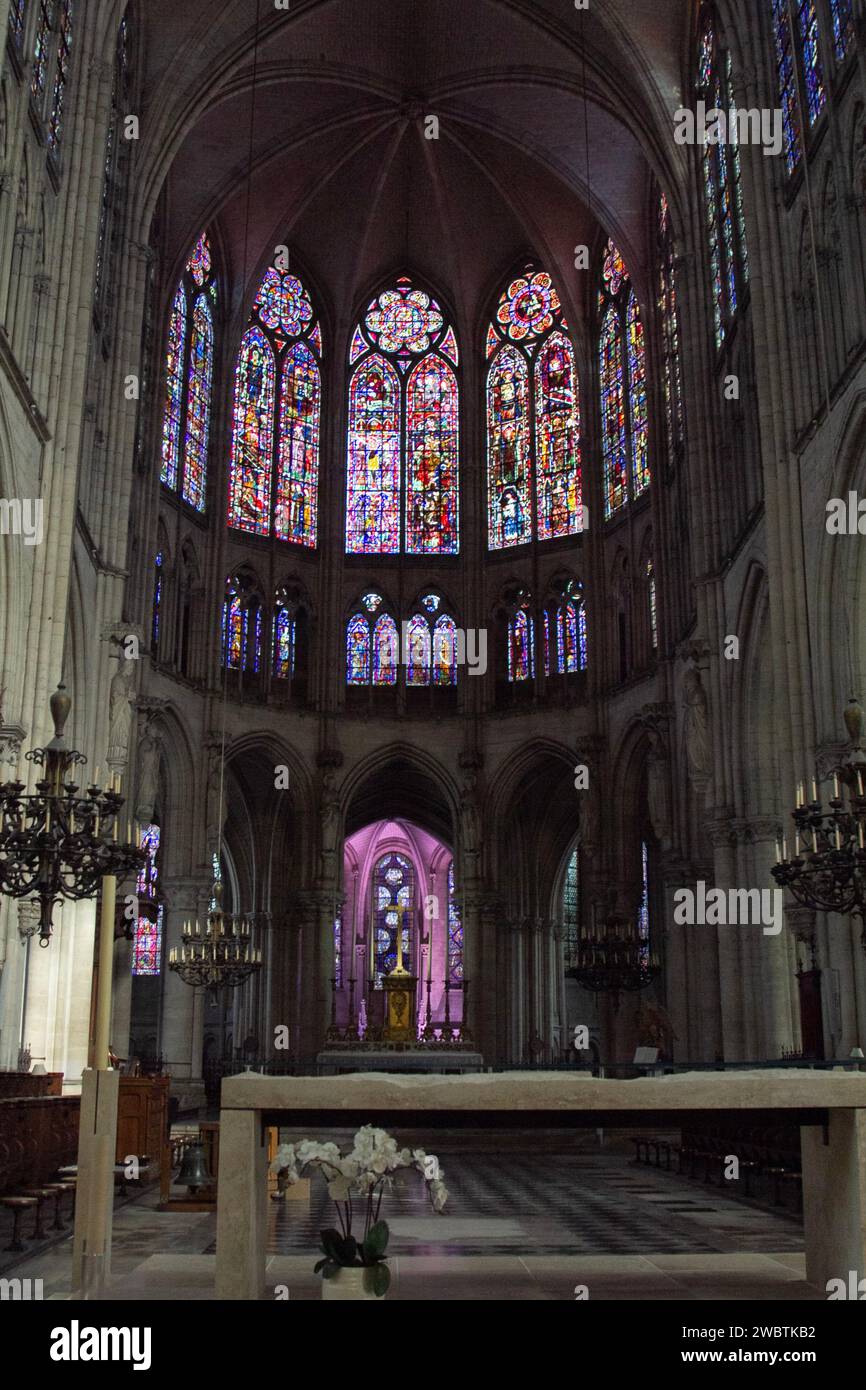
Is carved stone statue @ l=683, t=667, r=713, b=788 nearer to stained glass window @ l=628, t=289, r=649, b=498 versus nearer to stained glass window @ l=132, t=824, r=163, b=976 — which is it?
stained glass window @ l=628, t=289, r=649, b=498

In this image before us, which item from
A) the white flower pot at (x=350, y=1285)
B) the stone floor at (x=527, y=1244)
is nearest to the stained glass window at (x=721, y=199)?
the stone floor at (x=527, y=1244)

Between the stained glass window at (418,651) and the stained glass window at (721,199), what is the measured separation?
13005mm

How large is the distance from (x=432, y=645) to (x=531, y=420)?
6.68 metres

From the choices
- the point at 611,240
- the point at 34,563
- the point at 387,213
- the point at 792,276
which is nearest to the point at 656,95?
the point at 611,240

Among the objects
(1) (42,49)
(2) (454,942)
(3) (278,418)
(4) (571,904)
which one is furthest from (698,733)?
(2) (454,942)

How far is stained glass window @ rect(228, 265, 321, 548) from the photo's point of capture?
3509 cm

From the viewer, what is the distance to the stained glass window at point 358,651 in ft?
117

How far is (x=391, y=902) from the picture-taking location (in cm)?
4781

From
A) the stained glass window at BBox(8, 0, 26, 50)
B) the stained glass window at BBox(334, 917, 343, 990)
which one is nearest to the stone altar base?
the stained glass window at BBox(334, 917, 343, 990)

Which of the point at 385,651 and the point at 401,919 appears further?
the point at 401,919

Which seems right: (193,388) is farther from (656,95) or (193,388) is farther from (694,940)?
(694,940)

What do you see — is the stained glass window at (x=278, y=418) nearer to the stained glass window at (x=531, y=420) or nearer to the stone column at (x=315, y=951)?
the stained glass window at (x=531, y=420)

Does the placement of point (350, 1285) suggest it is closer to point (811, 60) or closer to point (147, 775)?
point (811, 60)

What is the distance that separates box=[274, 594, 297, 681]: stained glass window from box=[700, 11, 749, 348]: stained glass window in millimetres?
14057
